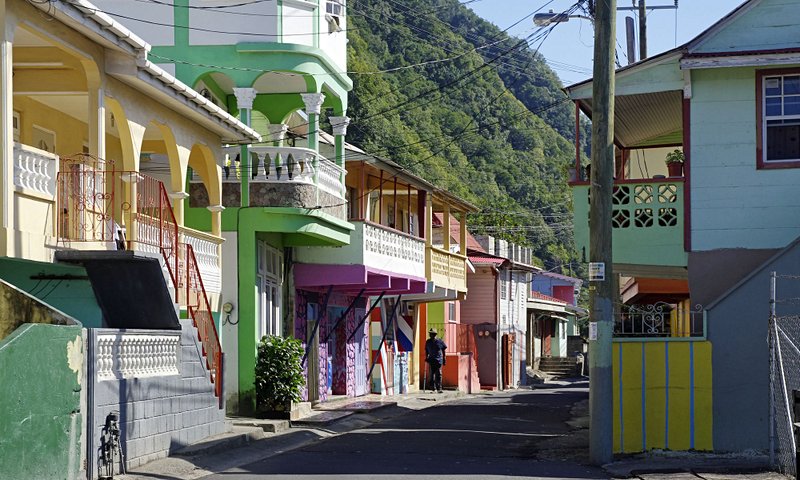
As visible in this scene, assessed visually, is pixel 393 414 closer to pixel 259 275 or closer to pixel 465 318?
pixel 259 275

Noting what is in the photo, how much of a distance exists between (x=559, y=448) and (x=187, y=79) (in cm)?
1088

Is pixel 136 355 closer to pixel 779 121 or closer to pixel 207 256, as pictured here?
pixel 207 256

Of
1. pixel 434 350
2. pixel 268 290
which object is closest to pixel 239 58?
pixel 268 290

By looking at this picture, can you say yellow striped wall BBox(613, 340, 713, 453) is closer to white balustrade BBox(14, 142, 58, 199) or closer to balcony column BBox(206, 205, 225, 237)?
white balustrade BBox(14, 142, 58, 199)

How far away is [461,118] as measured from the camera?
73312 millimetres

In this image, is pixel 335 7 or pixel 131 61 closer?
pixel 131 61

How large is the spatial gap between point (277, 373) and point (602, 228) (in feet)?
33.2

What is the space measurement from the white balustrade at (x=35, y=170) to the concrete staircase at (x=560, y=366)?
57.2 metres

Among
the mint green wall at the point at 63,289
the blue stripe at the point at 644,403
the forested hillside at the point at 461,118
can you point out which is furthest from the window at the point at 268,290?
the forested hillside at the point at 461,118

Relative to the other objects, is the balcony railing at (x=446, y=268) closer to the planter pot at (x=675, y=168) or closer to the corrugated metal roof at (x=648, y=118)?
the corrugated metal roof at (x=648, y=118)

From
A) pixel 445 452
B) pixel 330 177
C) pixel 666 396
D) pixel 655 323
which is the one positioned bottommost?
pixel 445 452

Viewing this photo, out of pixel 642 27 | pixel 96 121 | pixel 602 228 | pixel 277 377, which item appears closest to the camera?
pixel 602 228

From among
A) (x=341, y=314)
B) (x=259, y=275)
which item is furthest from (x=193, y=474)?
(x=341, y=314)

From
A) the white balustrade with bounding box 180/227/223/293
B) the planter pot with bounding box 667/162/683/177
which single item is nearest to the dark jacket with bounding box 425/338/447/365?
the white balustrade with bounding box 180/227/223/293
